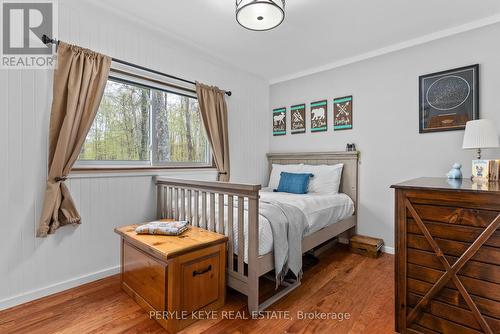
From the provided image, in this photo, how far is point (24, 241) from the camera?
5.91 ft

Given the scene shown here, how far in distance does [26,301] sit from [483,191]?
296cm

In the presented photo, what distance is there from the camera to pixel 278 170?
364cm

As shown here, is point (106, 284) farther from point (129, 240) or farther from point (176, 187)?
point (176, 187)

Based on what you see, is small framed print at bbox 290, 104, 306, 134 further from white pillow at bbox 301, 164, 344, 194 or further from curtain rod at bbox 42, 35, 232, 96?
curtain rod at bbox 42, 35, 232, 96

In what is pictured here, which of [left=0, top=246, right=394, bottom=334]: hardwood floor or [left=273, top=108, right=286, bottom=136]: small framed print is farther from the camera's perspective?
[left=273, top=108, right=286, bottom=136]: small framed print

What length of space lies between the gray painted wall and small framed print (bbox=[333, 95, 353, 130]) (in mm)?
65

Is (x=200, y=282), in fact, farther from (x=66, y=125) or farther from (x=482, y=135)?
(x=482, y=135)

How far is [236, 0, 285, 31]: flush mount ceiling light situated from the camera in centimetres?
171

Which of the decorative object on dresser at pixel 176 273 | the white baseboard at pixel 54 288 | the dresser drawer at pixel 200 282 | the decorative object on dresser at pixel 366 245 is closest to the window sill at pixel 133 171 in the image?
the decorative object on dresser at pixel 176 273

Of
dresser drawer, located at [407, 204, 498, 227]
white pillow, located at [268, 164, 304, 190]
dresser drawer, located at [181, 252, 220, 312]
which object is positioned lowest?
dresser drawer, located at [181, 252, 220, 312]

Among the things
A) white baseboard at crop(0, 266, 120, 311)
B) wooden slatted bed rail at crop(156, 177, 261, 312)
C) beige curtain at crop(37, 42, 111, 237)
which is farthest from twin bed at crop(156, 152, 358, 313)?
beige curtain at crop(37, 42, 111, 237)

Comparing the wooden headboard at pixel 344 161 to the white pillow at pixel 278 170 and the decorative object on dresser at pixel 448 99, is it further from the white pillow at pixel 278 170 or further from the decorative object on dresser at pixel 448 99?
the decorative object on dresser at pixel 448 99

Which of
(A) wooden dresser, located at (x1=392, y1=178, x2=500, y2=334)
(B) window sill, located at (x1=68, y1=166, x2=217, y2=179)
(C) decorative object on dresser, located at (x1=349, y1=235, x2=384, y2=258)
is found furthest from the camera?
(C) decorative object on dresser, located at (x1=349, y1=235, x2=384, y2=258)

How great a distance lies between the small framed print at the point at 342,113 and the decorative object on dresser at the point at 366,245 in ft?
4.53
